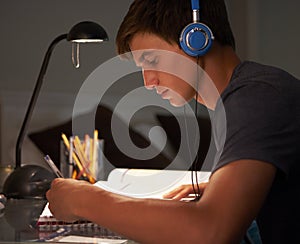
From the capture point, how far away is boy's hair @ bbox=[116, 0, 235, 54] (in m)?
1.32

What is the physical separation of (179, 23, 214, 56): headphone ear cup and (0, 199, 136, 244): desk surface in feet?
1.28

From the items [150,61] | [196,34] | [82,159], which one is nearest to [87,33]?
[82,159]

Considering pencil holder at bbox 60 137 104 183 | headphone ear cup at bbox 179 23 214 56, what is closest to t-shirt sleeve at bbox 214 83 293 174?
headphone ear cup at bbox 179 23 214 56

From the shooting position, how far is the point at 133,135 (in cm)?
358

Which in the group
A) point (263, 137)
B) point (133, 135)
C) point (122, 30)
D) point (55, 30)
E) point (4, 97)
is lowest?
point (133, 135)

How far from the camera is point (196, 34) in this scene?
125 centimetres

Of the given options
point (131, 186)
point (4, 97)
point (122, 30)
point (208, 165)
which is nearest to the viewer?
point (122, 30)

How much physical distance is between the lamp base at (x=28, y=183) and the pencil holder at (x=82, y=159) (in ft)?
1.15

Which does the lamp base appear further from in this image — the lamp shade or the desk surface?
the lamp shade

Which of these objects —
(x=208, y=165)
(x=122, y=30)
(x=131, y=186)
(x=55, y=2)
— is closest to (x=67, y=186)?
(x=122, y=30)

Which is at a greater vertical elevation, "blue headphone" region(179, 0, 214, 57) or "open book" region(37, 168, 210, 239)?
"blue headphone" region(179, 0, 214, 57)

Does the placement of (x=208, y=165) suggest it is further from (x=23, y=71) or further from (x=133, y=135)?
(x=23, y=71)

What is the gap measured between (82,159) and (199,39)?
136cm

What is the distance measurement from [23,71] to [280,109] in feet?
8.33
